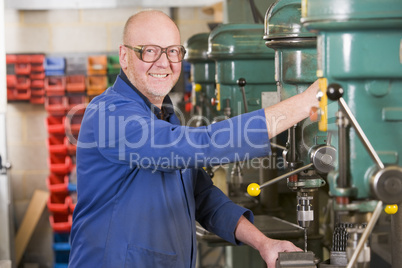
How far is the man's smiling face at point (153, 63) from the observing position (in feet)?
6.07

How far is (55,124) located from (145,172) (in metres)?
3.39

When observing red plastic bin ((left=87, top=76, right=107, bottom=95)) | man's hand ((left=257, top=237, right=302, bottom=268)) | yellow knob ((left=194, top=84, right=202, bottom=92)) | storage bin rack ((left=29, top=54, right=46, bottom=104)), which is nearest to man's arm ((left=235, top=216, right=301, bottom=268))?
man's hand ((left=257, top=237, right=302, bottom=268))

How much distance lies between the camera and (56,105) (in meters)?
4.97

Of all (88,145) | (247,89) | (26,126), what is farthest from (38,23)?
(88,145)

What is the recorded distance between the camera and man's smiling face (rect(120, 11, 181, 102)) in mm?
1852

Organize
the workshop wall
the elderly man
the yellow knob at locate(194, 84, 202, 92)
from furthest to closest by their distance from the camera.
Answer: the workshop wall → the yellow knob at locate(194, 84, 202, 92) → the elderly man

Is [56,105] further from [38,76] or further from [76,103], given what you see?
[38,76]

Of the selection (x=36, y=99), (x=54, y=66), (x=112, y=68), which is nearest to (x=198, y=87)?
(x=112, y=68)

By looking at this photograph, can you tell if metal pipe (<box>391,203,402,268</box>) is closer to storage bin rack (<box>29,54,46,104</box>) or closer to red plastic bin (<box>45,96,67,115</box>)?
red plastic bin (<box>45,96,67,115</box>)

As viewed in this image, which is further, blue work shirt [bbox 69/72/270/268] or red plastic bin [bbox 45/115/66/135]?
red plastic bin [bbox 45/115/66/135]

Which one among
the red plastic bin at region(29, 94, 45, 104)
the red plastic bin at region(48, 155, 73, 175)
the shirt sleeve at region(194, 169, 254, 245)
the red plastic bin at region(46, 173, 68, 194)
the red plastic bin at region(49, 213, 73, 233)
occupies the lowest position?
the red plastic bin at region(49, 213, 73, 233)

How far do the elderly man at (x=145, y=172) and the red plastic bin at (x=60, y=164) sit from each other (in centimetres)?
310

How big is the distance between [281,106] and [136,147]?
0.41m

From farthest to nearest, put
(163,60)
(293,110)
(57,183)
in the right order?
1. (57,183)
2. (163,60)
3. (293,110)
